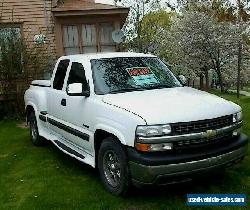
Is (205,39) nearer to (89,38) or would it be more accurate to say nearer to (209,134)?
(89,38)

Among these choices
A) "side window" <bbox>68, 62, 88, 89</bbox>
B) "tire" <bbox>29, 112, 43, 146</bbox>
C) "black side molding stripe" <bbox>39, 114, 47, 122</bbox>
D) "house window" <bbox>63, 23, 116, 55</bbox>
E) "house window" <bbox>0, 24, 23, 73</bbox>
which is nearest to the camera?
"side window" <bbox>68, 62, 88, 89</bbox>

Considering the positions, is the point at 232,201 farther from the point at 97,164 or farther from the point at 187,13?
the point at 187,13

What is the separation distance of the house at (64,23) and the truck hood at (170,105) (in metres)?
9.46

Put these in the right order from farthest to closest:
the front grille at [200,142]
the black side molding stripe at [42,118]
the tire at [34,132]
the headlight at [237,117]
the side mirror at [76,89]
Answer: the tire at [34,132] → the black side molding stripe at [42,118] → the side mirror at [76,89] → the headlight at [237,117] → the front grille at [200,142]

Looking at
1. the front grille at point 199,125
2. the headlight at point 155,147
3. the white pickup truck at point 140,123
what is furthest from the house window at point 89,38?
the headlight at point 155,147

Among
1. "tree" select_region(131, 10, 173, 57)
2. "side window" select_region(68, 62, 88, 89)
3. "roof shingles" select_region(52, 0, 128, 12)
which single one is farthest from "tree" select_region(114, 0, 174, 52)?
"side window" select_region(68, 62, 88, 89)

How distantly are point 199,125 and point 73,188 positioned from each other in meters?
2.13

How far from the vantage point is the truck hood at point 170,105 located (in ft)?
15.7

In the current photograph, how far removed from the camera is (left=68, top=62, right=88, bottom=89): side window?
6.24 m

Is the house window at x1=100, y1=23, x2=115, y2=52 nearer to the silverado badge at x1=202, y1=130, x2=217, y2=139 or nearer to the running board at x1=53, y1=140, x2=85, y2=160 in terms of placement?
the running board at x1=53, y1=140, x2=85, y2=160

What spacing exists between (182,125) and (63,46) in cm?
1121

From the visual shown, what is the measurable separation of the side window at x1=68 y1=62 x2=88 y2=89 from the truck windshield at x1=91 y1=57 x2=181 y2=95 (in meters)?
0.21

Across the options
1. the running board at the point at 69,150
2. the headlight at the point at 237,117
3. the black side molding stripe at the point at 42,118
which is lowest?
the running board at the point at 69,150

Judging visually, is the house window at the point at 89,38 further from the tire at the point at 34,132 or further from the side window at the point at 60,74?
the side window at the point at 60,74
